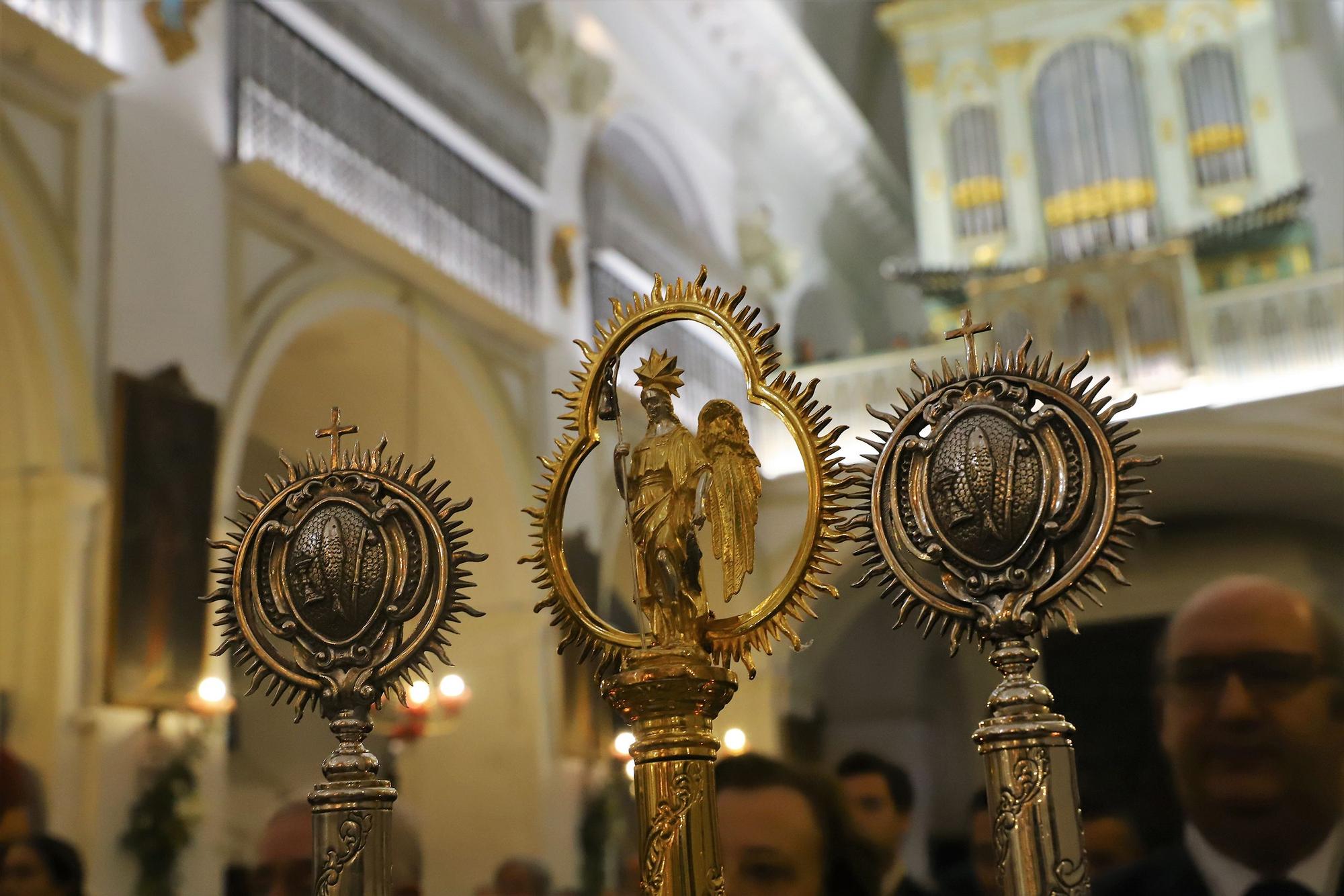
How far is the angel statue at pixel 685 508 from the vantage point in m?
2.98

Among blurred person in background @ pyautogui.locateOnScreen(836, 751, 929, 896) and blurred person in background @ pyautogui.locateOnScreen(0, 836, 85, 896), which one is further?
blurred person in background @ pyautogui.locateOnScreen(836, 751, 929, 896)

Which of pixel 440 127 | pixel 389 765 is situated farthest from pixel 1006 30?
pixel 389 765

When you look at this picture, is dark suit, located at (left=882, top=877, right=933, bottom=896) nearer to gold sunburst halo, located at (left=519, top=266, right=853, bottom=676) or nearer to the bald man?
the bald man

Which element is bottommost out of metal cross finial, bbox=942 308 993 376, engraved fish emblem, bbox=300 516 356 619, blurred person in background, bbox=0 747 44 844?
blurred person in background, bbox=0 747 44 844

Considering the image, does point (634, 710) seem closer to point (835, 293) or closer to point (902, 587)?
point (902, 587)

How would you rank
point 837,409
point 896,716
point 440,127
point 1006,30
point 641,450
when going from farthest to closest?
point 1006,30, point 896,716, point 837,409, point 440,127, point 641,450

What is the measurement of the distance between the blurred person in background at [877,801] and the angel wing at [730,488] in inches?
196

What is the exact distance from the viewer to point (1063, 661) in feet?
55.8

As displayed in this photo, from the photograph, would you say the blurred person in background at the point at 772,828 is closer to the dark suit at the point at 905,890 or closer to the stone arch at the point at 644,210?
the dark suit at the point at 905,890

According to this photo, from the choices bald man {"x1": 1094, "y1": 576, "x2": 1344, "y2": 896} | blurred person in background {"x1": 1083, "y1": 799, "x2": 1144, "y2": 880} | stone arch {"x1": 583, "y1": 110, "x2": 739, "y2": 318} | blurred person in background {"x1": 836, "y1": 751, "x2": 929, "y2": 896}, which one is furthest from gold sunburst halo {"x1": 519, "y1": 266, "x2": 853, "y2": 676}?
stone arch {"x1": 583, "y1": 110, "x2": 739, "y2": 318}

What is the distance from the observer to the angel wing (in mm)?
3010

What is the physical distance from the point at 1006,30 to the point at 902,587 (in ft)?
61.6

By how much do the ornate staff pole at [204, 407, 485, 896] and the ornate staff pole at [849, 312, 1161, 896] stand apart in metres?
0.86

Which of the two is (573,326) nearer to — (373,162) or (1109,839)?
(373,162)
